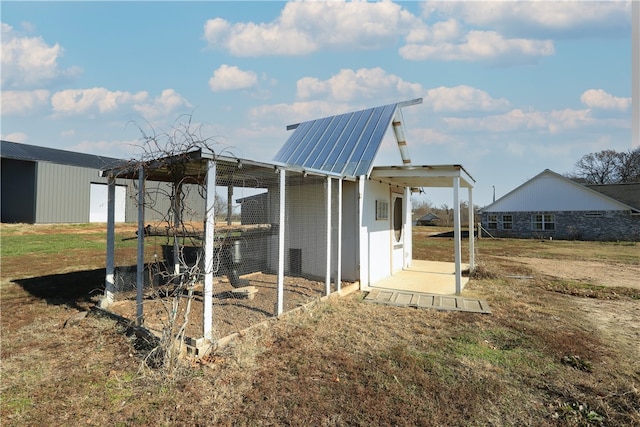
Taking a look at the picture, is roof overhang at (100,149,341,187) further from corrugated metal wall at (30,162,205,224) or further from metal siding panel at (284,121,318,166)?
corrugated metal wall at (30,162,205,224)

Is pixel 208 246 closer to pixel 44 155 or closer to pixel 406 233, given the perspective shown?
pixel 406 233

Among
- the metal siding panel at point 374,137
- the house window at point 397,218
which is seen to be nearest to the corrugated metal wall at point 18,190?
the metal siding panel at point 374,137

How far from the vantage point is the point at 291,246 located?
7.97 metres

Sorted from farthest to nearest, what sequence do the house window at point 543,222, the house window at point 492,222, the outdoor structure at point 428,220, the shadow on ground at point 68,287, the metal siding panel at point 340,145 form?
1. the outdoor structure at point 428,220
2. the house window at point 492,222
3. the house window at point 543,222
4. the metal siding panel at point 340,145
5. the shadow on ground at point 68,287

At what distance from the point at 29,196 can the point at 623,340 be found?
91.8ft

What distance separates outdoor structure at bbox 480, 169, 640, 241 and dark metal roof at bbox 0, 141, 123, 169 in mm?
28676

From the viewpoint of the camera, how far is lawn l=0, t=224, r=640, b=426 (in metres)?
2.71

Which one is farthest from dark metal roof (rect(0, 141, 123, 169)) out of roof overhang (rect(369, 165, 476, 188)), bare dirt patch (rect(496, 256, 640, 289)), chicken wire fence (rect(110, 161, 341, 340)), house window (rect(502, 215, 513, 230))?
house window (rect(502, 215, 513, 230))

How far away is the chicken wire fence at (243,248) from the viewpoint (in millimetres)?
4176

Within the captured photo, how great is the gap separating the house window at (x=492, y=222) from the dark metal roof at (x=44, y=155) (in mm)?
27917

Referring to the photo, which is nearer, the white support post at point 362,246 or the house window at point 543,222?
the white support post at point 362,246

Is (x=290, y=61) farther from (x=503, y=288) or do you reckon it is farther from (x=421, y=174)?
(x=503, y=288)

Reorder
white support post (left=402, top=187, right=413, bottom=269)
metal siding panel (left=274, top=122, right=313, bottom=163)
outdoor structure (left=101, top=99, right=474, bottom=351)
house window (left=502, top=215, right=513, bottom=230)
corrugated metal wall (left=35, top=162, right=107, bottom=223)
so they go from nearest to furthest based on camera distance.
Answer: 1. outdoor structure (left=101, top=99, right=474, bottom=351)
2. metal siding panel (left=274, top=122, right=313, bottom=163)
3. white support post (left=402, top=187, right=413, bottom=269)
4. corrugated metal wall (left=35, top=162, right=107, bottom=223)
5. house window (left=502, top=215, right=513, bottom=230)

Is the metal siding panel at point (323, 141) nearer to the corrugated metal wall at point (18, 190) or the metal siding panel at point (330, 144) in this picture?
the metal siding panel at point (330, 144)
